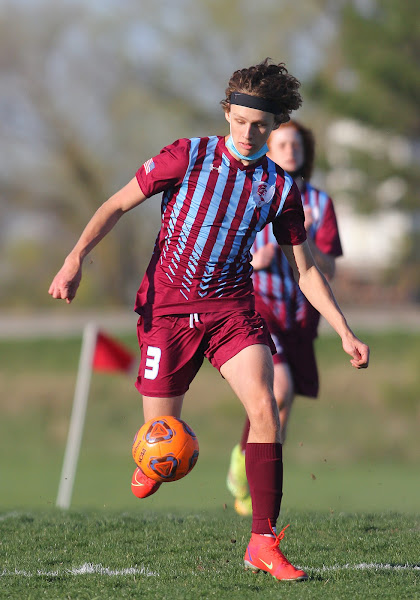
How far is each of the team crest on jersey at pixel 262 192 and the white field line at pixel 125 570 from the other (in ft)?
5.71

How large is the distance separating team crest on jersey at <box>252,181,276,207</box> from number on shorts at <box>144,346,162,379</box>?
90cm

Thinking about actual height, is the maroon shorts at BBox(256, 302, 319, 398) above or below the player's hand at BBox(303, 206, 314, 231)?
below

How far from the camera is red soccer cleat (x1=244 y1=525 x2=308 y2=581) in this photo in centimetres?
454

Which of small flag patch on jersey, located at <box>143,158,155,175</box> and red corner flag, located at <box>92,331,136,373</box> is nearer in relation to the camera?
small flag patch on jersey, located at <box>143,158,155,175</box>

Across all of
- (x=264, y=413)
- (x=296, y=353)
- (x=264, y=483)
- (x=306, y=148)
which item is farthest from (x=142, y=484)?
(x=306, y=148)

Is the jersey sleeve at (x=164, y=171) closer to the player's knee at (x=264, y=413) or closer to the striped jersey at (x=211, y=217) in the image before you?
the striped jersey at (x=211, y=217)

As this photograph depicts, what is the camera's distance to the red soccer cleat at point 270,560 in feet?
14.9

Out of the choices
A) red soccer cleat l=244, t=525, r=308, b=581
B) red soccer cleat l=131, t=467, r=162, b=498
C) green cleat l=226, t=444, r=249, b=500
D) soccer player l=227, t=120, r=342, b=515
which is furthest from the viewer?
green cleat l=226, t=444, r=249, b=500

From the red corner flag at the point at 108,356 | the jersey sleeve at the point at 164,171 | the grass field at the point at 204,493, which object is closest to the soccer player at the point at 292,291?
the grass field at the point at 204,493

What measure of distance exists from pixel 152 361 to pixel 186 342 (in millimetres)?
214

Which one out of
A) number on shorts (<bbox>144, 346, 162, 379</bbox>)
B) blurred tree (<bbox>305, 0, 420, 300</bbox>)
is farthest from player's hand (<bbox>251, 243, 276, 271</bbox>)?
blurred tree (<bbox>305, 0, 420, 300</bbox>)

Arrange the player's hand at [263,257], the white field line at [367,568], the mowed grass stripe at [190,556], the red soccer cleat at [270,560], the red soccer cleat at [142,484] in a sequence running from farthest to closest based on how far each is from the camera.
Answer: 1. the player's hand at [263,257]
2. the red soccer cleat at [142,484]
3. the white field line at [367,568]
4. the red soccer cleat at [270,560]
5. the mowed grass stripe at [190,556]

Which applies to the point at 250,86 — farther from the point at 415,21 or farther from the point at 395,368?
the point at 415,21

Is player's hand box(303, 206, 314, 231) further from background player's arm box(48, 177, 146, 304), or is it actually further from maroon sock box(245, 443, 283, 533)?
maroon sock box(245, 443, 283, 533)
